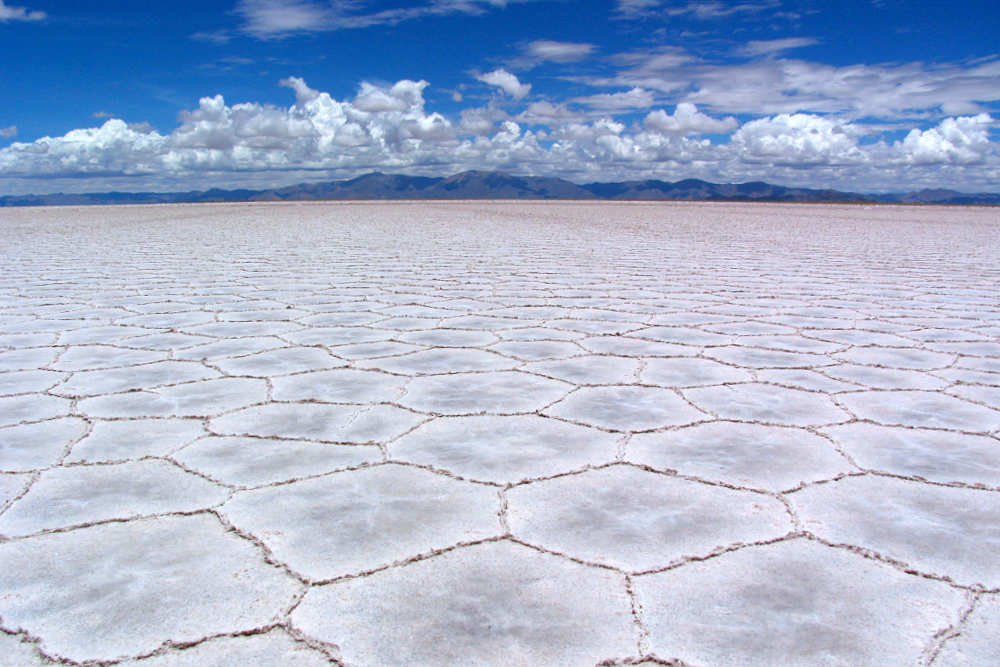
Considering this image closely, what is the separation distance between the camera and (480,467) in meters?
1.45

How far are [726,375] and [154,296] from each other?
3.10m

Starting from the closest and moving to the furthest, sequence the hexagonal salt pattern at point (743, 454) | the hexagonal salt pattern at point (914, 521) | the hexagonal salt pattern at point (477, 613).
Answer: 1. the hexagonal salt pattern at point (477, 613)
2. the hexagonal salt pattern at point (914, 521)
3. the hexagonal salt pattern at point (743, 454)

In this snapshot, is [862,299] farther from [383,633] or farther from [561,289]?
[383,633]

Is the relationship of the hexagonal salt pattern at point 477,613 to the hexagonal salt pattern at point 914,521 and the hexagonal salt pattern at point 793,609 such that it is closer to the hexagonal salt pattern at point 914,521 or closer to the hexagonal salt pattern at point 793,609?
the hexagonal salt pattern at point 793,609

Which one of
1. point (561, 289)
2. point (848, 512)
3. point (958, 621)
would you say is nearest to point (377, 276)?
point (561, 289)

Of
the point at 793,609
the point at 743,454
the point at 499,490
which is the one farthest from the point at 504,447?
the point at 793,609

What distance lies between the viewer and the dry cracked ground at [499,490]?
926 millimetres

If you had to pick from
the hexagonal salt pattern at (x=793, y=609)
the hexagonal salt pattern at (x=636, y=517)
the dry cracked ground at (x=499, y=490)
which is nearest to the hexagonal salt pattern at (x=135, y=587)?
the dry cracked ground at (x=499, y=490)

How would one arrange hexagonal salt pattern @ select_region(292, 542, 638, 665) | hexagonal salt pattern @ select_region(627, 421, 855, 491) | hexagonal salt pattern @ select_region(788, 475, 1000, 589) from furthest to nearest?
1. hexagonal salt pattern @ select_region(627, 421, 855, 491)
2. hexagonal salt pattern @ select_region(788, 475, 1000, 589)
3. hexagonal salt pattern @ select_region(292, 542, 638, 665)

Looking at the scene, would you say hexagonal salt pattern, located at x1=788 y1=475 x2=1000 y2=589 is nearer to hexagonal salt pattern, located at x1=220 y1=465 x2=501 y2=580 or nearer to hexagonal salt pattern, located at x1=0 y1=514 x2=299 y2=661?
hexagonal salt pattern, located at x1=220 y1=465 x2=501 y2=580

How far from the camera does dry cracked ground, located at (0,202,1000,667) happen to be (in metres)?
0.93

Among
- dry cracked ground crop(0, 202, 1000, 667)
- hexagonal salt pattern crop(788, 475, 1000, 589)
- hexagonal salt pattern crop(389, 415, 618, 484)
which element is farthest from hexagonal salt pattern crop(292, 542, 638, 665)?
hexagonal salt pattern crop(788, 475, 1000, 589)

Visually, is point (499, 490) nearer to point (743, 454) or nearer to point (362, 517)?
point (362, 517)

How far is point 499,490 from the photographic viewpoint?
134 centimetres
